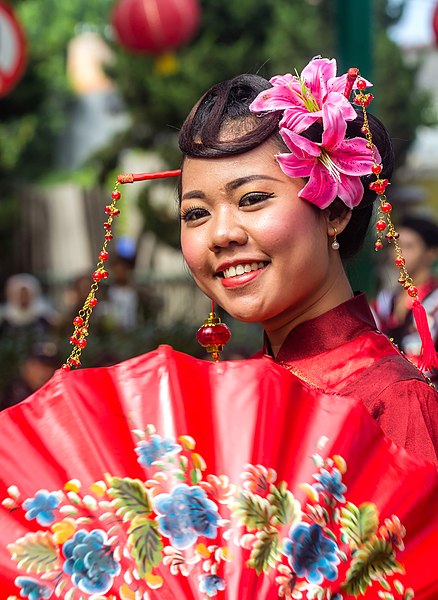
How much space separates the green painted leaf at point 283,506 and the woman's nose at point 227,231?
52 cm

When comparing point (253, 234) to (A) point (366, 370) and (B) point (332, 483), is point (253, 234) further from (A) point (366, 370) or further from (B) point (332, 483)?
(B) point (332, 483)

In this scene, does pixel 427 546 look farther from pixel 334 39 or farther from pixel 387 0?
pixel 387 0

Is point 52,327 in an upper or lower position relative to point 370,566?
lower

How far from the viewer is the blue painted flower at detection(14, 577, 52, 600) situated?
1607mm

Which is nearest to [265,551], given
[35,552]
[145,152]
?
[35,552]

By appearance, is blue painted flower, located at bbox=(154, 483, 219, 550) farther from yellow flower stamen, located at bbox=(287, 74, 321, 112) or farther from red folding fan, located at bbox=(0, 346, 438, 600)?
yellow flower stamen, located at bbox=(287, 74, 321, 112)

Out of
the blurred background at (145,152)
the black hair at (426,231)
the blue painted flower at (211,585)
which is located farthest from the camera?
the blurred background at (145,152)

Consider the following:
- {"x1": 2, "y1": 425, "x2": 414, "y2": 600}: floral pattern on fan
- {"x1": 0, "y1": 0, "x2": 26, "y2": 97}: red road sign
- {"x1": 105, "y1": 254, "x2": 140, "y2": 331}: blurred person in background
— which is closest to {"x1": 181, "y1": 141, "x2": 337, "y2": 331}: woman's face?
{"x1": 2, "y1": 425, "x2": 414, "y2": 600}: floral pattern on fan

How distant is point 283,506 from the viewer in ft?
5.41

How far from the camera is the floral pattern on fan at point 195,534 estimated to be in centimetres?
160

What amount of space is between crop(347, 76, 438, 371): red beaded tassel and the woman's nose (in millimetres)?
293

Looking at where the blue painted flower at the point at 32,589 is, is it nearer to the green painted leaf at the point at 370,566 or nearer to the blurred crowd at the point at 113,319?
the green painted leaf at the point at 370,566

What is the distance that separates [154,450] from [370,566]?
1.22ft

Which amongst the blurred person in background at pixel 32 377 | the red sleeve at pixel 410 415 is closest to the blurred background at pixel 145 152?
the blurred person in background at pixel 32 377
